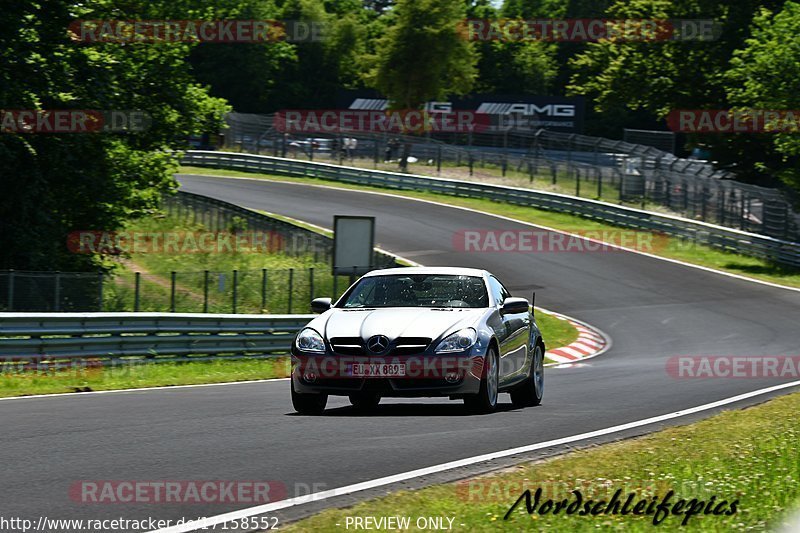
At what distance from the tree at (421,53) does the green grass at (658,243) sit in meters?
12.3

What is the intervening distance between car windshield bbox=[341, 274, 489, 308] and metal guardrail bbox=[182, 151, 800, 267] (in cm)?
3216

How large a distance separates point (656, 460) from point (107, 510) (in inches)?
163

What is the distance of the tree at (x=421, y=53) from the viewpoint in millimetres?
68188

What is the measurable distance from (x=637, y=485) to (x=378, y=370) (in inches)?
164

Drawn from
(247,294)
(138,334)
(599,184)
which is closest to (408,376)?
(138,334)

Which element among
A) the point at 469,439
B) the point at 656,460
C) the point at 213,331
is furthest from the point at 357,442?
the point at 213,331

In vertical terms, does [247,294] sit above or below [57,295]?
below

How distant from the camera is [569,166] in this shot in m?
56.4

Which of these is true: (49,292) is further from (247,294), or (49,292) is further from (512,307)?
(512,307)

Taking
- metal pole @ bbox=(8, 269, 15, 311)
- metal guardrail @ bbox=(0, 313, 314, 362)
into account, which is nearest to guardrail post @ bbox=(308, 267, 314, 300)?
metal guardrail @ bbox=(0, 313, 314, 362)

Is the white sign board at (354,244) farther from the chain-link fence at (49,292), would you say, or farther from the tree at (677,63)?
the tree at (677,63)

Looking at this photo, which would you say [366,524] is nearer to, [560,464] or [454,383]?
[560,464]

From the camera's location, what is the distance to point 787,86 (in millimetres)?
42281

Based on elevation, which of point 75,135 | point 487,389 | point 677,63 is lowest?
point 487,389
